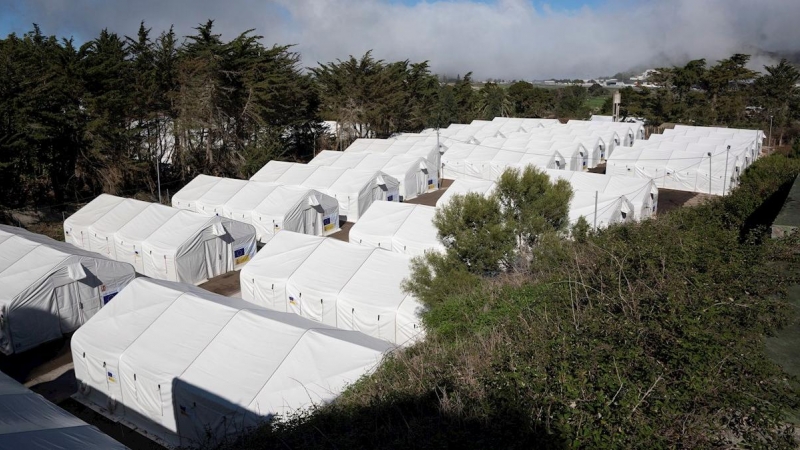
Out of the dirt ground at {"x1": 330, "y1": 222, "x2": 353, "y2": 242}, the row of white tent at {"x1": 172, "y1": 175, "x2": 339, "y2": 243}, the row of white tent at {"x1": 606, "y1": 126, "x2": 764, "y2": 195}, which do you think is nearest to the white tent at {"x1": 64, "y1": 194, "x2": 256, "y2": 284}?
the row of white tent at {"x1": 172, "y1": 175, "x2": 339, "y2": 243}

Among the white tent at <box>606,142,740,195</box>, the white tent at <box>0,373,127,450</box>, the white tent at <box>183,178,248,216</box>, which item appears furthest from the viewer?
the white tent at <box>606,142,740,195</box>

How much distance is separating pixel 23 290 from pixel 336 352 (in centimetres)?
831

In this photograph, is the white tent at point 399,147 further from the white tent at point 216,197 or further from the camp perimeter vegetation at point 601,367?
the camp perimeter vegetation at point 601,367

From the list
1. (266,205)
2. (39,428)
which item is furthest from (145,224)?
(39,428)

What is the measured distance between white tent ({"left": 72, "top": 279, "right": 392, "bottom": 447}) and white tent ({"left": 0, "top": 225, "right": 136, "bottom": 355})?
2.87 metres

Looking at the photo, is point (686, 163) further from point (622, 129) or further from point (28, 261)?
point (28, 261)

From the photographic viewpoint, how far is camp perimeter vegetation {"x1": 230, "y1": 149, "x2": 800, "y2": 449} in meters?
4.91

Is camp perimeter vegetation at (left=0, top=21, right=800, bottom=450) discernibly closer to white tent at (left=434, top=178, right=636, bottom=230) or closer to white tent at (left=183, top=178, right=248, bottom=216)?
white tent at (left=434, top=178, right=636, bottom=230)

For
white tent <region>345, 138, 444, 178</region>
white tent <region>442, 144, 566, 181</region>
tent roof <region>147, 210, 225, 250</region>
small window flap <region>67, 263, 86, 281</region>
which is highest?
white tent <region>345, 138, 444, 178</region>

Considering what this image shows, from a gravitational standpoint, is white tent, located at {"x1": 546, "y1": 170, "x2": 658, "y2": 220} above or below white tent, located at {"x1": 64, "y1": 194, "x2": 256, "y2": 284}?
above

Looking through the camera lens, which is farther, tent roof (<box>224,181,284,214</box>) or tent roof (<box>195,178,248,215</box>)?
tent roof (<box>195,178,248,215</box>)

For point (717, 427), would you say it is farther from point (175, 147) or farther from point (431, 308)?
point (175, 147)

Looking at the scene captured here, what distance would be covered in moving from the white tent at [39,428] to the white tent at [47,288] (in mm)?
5353

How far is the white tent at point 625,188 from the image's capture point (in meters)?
21.1
